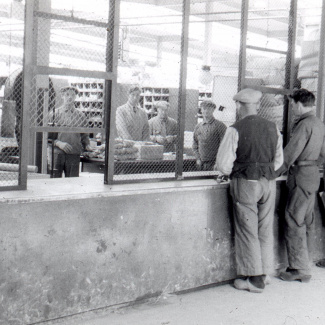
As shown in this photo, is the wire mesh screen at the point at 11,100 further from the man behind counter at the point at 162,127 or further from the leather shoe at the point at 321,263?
the leather shoe at the point at 321,263

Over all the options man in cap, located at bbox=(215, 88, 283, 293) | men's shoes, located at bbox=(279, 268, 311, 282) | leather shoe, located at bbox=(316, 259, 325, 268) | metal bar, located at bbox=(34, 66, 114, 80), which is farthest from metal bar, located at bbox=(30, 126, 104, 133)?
leather shoe, located at bbox=(316, 259, 325, 268)

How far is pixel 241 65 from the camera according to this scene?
470 cm

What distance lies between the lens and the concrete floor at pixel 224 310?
3662 millimetres

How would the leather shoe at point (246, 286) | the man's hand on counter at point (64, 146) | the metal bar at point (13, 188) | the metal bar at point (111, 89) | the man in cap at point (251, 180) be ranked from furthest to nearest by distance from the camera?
the man's hand on counter at point (64, 146), the leather shoe at point (246, 286), the man in cap at point (251, 180), the metal bar at point (111, 89), the metal bar at point (13, 188)

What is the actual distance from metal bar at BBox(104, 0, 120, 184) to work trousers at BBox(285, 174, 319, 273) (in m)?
1.70

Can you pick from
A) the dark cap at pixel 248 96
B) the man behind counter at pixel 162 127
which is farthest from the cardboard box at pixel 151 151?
the dark cap at pixel 248 96

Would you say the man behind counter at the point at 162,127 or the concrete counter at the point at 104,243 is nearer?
Result: the concrete counter at the point at 104,243

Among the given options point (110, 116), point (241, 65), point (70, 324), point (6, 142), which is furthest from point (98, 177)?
point (241, 65)

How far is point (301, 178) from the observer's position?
4.69 metres

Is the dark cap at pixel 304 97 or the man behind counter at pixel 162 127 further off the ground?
the dark cap at pixel 304 97

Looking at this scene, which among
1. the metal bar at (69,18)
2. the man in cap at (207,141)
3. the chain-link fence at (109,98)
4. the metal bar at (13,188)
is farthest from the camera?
the man in cap at (207,141)

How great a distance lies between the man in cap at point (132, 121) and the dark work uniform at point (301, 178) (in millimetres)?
1589

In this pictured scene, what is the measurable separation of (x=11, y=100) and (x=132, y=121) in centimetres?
218

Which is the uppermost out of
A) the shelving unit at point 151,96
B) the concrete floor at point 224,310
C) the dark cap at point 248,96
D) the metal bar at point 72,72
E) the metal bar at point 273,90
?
the shelving unit at point 151,96
